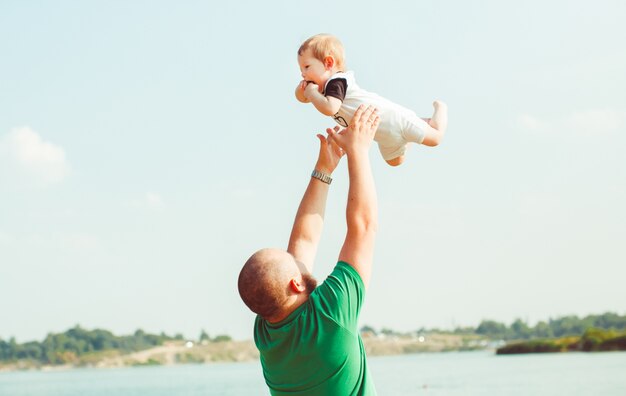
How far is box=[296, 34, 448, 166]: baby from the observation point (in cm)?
494

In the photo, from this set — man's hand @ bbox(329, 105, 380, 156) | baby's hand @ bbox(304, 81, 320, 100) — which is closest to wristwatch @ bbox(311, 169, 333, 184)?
man's hand @ bbox(329, 105, 380, 156)

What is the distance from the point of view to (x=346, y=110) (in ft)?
16.4

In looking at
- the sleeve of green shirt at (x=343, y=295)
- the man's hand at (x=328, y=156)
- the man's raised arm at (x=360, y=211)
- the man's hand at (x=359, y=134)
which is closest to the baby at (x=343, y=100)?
the man's hand at (x=328, y=156)

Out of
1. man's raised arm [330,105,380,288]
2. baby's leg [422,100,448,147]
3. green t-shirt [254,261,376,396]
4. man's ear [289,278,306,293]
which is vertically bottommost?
green t-shirt [254,261,376,396]

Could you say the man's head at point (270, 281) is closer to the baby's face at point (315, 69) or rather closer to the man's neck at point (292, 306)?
the man's neck at point (292, 306)

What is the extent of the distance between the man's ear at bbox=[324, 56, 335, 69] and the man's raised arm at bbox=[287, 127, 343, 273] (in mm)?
564

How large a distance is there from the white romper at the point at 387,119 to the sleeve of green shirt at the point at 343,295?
137cm

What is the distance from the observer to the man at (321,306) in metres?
3.74

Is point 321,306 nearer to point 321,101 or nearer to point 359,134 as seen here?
point 359,134

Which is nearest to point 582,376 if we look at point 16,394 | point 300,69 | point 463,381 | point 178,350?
point 463,381

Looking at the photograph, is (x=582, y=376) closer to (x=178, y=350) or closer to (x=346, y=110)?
(x=346, y=110)

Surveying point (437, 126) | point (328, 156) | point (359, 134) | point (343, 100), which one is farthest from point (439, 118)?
point (359, 134)

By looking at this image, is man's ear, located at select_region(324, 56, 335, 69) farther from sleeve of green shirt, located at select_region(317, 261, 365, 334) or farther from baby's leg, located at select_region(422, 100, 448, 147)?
sleeve of green shirt, located at select_region(317, 261, 365, 334)

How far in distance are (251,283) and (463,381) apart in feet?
197
